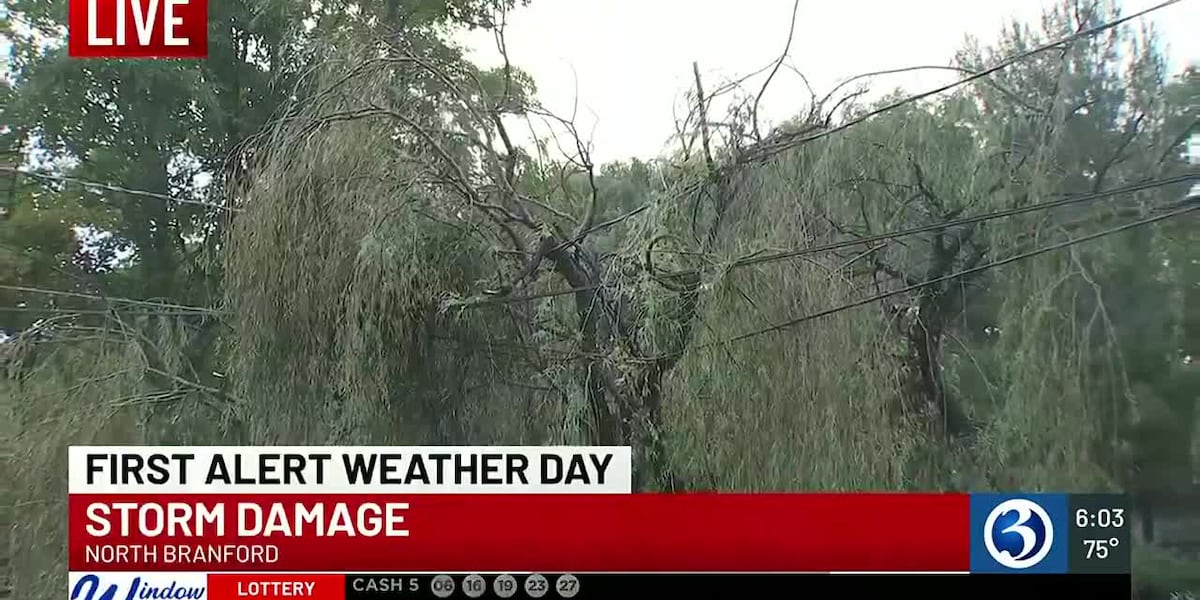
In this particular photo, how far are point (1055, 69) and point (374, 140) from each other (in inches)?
61.0

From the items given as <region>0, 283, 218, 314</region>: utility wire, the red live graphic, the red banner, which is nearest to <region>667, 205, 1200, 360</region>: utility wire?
the red banner

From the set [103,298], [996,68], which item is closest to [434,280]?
[103,298]

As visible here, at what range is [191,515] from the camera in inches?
71.6

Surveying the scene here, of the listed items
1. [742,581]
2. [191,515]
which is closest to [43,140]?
[191,515]

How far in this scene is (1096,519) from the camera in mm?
1874

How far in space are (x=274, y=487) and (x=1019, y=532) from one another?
5.35 ft

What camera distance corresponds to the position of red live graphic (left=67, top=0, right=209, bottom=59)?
181cm

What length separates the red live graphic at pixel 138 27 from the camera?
71.4 inches

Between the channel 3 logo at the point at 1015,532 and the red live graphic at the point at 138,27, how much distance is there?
1.99m
